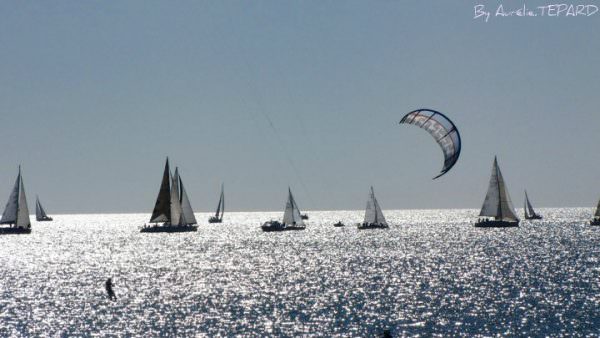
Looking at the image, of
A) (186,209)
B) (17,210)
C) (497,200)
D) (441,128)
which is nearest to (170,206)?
(186,209)

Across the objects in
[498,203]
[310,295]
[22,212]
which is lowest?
[310,295]

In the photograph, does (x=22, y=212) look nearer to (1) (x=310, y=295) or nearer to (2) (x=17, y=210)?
(2) (x=17, y=210)

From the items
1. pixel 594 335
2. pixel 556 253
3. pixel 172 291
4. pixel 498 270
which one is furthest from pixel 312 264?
pixel 594 335

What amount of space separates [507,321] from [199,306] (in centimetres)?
2598

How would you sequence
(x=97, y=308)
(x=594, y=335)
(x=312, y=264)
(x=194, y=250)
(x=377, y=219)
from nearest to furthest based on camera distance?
(x=594, y=335), (x=97, y=308), (x=312, y=264), (x=194, y=250), (x=377, y=219)

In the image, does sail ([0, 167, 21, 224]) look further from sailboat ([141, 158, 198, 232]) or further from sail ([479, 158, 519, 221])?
sail ([479, 158, 519, 221])

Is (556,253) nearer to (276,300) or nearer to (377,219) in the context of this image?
(377,219)

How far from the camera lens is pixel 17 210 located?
147750 millimetres

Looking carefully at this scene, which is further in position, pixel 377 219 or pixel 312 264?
pixel 377 219

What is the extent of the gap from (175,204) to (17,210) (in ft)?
108

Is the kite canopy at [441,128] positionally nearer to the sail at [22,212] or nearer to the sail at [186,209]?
the sail at [186,209]

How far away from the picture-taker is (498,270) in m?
97.1

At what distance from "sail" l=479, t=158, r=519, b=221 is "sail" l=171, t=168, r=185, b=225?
60.3m

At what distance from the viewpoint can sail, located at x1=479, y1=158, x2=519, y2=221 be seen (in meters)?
148
